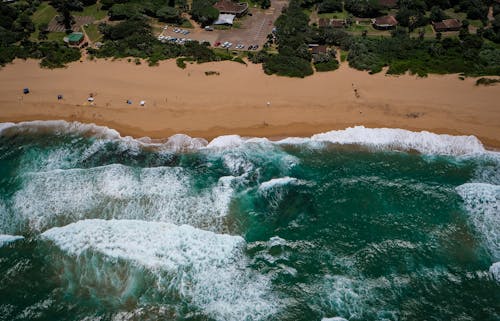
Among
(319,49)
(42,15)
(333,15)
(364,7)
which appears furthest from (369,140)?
(42,15)

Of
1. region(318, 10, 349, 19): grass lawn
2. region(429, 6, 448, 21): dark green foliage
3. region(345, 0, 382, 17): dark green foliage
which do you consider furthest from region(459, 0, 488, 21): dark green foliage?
region(318, 10, 349, 19): grass lawn

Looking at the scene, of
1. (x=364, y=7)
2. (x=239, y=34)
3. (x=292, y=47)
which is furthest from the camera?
(x=364, y=7)

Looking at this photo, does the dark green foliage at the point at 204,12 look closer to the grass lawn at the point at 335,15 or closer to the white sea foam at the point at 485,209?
the grass lawn at the point at 335,15

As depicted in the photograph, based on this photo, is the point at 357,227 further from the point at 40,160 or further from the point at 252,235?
the point at 40,160

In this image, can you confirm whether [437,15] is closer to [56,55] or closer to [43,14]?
[56,55]

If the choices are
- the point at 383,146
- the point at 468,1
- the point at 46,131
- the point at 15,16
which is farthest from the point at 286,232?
the point at 15,16

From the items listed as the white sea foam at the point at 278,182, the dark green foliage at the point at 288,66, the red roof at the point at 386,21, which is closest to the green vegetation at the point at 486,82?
the red roof at the point at 386,21
